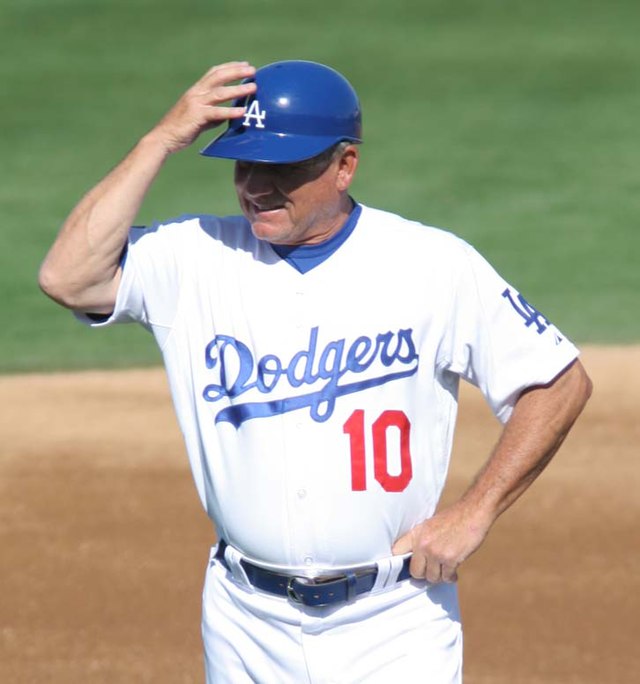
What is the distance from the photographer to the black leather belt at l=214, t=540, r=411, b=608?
3.50 metres

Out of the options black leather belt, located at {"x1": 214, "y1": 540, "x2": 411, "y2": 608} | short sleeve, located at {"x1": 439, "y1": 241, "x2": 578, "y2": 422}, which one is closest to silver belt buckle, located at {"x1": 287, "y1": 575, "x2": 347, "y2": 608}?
black leather belt, located at {"x1": 214, "y1": 540, "x2": 411, "y2": 608}

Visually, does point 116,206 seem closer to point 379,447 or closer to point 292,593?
point 379,447

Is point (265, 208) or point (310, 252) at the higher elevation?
point (265, 208)

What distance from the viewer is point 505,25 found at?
556 inches

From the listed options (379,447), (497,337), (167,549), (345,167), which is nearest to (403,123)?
(167,549)

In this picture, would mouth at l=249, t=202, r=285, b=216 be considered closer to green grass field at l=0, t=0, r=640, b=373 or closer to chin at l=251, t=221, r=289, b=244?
chin at l=251, t=221, r=289, b=244

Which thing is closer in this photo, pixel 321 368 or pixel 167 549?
pixel 321 368

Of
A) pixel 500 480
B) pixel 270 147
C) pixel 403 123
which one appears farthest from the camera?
pixel 403 123

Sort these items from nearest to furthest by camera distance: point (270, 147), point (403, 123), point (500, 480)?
point (270, 147) → point (500, 480) → point (403, 123)

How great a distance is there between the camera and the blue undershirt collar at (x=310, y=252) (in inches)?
141

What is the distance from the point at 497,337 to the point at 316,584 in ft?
2.35

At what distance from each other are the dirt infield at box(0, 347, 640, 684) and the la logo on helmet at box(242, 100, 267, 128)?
2.46 metres

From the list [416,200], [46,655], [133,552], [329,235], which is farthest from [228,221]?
[416,200]

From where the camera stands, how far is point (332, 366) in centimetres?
349
